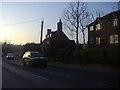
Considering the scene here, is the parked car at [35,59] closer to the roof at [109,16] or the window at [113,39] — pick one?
the roof at [109,16]

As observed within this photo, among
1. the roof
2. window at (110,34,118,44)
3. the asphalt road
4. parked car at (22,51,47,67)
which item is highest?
the roof

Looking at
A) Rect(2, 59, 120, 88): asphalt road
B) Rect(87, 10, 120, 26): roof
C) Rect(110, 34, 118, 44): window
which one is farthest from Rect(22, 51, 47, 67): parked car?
Rect(110, 34, 118, 44): window

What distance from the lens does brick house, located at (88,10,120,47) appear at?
158 ft

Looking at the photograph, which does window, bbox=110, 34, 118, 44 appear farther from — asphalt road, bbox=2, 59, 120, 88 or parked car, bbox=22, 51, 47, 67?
asphalt road, bbox=2, 59, 120, 88

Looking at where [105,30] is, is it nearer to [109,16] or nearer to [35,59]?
[109,16]

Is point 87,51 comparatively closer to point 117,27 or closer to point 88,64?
point 88,64

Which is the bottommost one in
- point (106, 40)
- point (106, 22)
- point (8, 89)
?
point (8, 89)

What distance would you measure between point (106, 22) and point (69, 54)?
49.9ft

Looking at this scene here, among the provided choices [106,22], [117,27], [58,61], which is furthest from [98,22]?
[58,61]

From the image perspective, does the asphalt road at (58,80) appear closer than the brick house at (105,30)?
Yes

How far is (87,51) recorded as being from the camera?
36000mm

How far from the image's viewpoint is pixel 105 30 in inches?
2060

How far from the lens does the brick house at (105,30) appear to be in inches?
1898

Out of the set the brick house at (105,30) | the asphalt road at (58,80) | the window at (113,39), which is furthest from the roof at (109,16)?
the asphalt road at (58,80)
